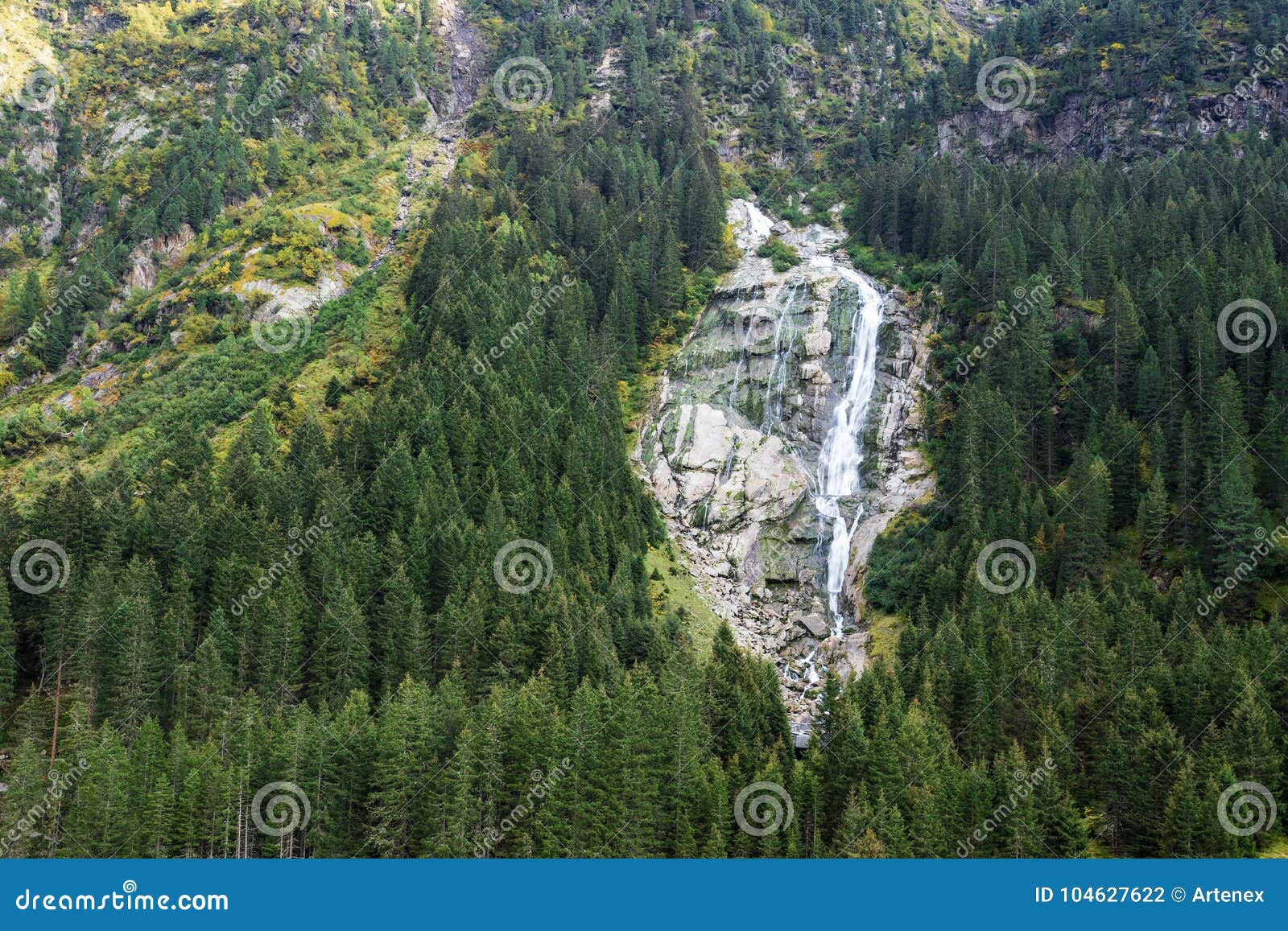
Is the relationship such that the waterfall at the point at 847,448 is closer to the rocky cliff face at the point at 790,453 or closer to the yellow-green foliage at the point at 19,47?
the rocky cliff face at the point at 790,453

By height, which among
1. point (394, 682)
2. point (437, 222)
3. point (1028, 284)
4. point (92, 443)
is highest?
point (437, 222)

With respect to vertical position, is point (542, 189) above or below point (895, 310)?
above

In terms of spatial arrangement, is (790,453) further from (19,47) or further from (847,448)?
(19,47)

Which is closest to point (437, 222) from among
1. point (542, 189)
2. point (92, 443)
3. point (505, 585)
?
point (542, 189)

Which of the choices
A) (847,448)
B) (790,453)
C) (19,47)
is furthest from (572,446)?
(19,47)

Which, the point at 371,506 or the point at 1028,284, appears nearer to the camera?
the point at 371,506

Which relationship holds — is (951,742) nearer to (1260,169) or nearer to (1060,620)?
(1060,620)
